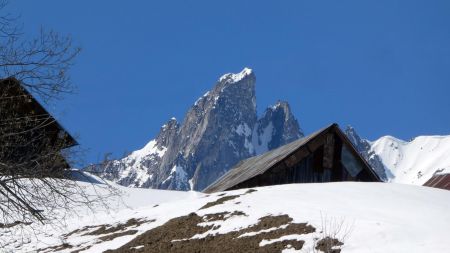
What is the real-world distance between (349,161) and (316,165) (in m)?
1.54

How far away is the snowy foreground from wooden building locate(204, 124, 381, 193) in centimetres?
520

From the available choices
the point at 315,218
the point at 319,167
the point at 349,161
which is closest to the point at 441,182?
the point at 349,161

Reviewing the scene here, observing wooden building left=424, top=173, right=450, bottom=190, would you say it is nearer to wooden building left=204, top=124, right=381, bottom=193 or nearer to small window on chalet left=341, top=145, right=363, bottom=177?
wooden building left=204, top=124, right=381, bottom=193

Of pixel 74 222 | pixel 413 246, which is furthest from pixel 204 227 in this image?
pixel 74 222

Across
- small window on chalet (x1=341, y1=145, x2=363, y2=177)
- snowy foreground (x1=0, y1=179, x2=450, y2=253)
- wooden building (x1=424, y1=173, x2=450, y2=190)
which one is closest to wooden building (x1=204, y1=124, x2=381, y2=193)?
small window on chalet (x1=341, y1=145, x2=363, y2=177)

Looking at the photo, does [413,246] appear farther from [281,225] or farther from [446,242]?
[281,225]

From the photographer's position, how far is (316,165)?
92.6 ft

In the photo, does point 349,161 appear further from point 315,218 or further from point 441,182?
point 315,218

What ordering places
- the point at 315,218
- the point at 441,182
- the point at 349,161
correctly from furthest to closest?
1. the point at 441,182
2. the point at 349,161
3. the point at 315,218

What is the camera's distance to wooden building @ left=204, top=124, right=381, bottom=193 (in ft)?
89.0

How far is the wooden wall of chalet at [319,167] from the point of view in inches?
1070

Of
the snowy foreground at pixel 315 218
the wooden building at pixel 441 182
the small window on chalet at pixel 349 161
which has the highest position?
the small window on chalet at pixel 349 161

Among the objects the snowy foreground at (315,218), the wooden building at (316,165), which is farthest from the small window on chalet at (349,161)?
the snowy foreground at (315,218)

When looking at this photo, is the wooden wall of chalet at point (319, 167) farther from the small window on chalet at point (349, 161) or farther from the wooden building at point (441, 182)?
the wooden building at point (441, 182)
